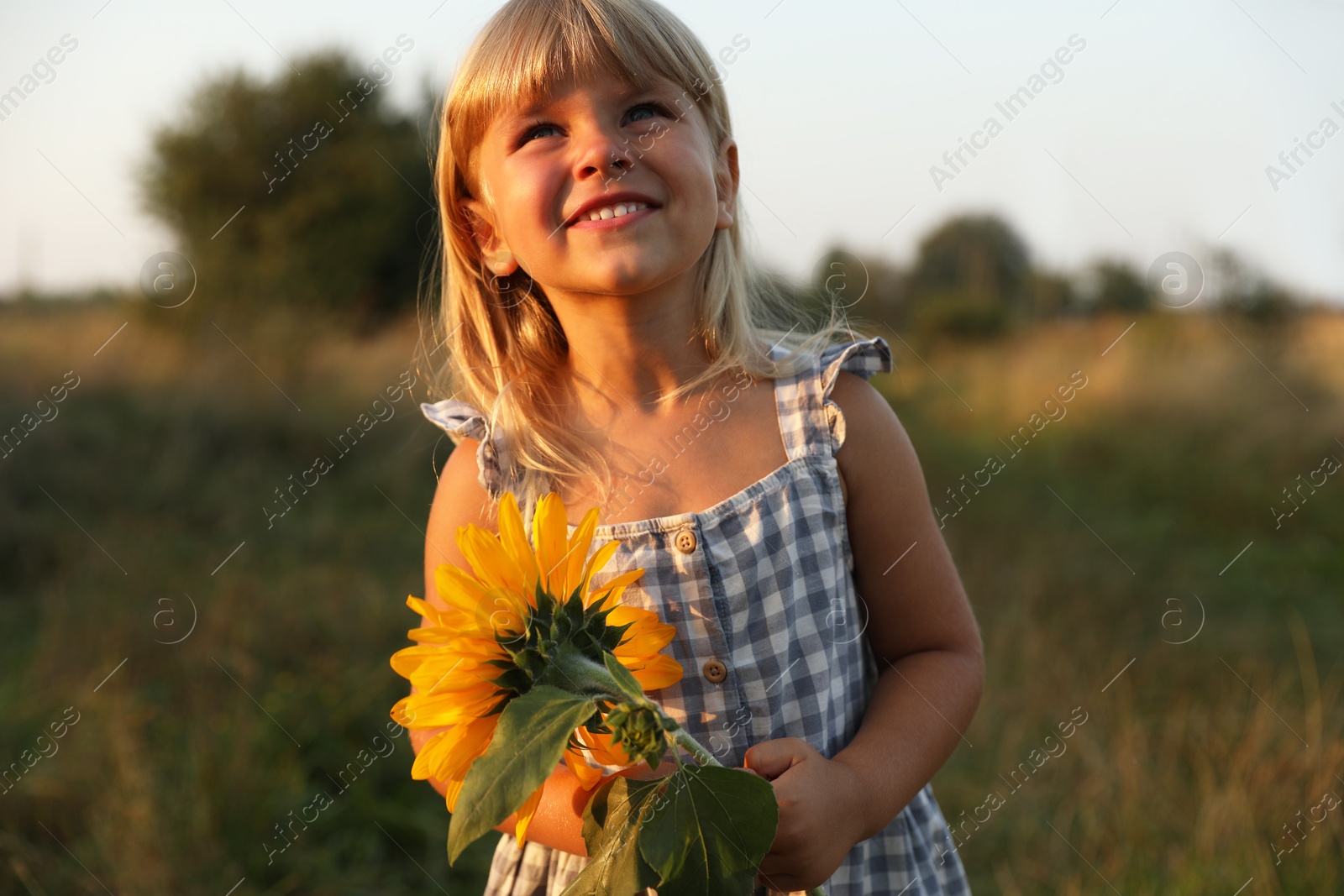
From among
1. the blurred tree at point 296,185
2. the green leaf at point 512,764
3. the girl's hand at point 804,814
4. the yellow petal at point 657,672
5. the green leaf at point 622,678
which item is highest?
the blurred tree at point 296,185

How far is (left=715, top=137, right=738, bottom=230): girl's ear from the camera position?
4.79ft

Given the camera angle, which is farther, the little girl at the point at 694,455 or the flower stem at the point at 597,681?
the little girl at the point at 694,455

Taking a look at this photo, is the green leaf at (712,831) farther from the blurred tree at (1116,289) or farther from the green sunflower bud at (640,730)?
the blurred tree at (1116,289)

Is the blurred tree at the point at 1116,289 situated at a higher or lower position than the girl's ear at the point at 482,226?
lower

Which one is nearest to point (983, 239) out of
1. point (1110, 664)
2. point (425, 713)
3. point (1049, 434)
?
point (1049, 434)

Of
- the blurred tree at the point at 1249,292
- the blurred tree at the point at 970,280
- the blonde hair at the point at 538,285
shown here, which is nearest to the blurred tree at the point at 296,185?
the blurred tree at the point at 970,280

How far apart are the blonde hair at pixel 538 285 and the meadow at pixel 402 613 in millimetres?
648

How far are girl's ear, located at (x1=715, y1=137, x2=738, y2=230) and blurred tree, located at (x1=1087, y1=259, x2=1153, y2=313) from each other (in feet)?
25.0

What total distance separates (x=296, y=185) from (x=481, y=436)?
37.1 feet

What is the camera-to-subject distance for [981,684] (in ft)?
4.51

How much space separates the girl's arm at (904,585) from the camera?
1.31 meters

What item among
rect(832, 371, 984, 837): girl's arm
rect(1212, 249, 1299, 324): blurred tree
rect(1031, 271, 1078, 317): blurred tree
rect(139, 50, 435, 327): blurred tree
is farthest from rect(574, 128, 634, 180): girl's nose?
rect(139, 50, 435, 327): blurred tree

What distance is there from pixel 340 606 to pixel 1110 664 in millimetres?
2776

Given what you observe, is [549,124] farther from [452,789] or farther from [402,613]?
[402,613]
